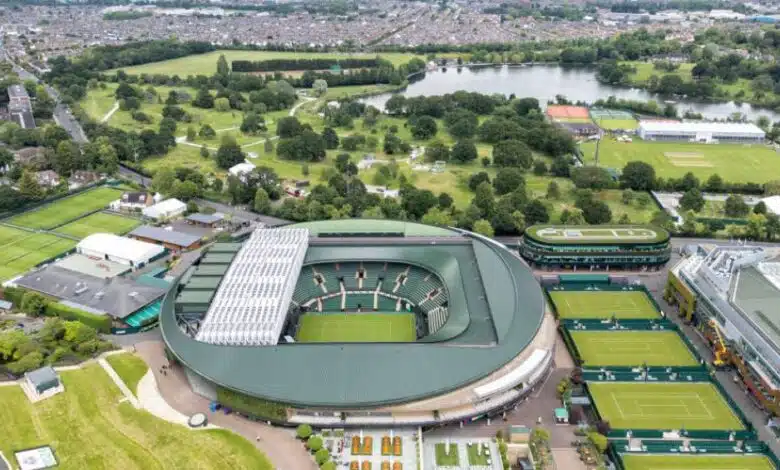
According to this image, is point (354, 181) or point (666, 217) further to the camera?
point (354, 181)

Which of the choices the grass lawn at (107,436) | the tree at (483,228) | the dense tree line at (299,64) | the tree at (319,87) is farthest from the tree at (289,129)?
the grass lawn at (107,436)

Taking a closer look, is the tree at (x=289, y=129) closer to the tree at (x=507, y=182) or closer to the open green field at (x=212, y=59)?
the tree at (x=507, y=182)

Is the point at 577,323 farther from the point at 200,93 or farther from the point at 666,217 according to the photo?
the point at 200,93

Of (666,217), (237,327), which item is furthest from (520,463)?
(666,217)

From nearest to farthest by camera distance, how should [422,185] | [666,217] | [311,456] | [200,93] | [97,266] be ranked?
[311,456] → [97,266] → [666,217] → [422,185] → [200,93]

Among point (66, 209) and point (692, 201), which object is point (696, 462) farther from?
point (66, 209)

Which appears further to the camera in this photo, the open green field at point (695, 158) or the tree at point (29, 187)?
the open green field at point (695, 158)

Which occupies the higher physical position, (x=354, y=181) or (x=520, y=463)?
(x=354, y=181)
